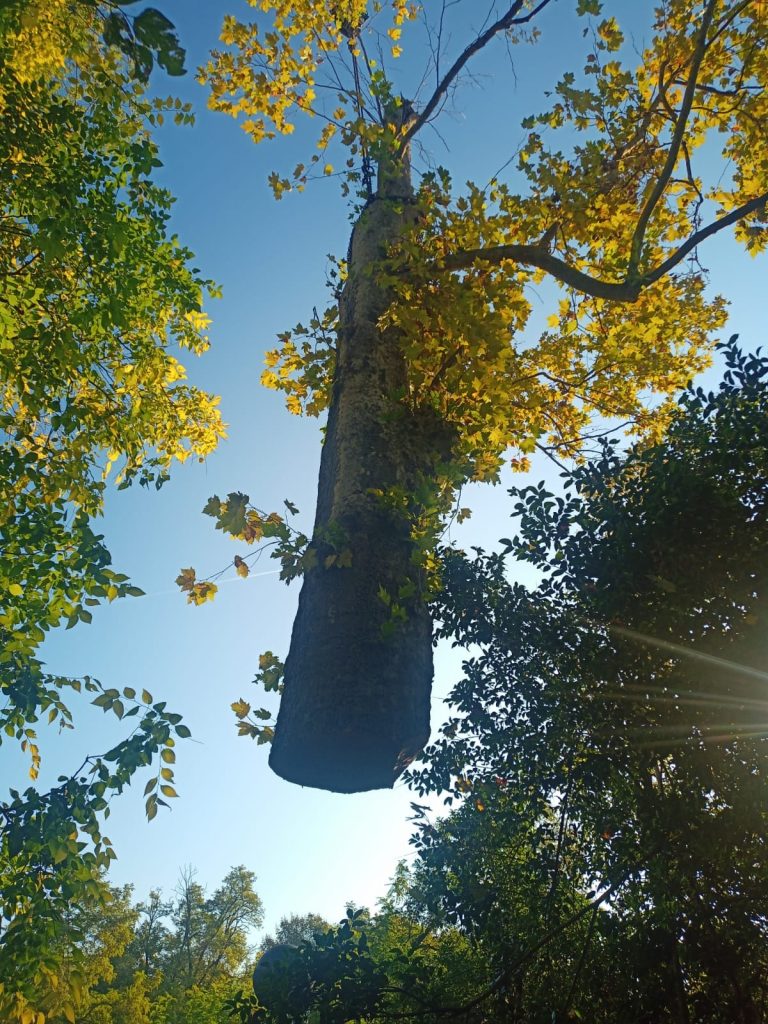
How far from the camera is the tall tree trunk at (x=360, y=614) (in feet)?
9.55

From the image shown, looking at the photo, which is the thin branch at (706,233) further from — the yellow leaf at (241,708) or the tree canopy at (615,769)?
the yellow leaf at (241,708)

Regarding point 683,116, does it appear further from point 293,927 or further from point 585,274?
point 293,927

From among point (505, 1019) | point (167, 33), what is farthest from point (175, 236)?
point (505, 1019)

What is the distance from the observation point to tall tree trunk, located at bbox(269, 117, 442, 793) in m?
2.91

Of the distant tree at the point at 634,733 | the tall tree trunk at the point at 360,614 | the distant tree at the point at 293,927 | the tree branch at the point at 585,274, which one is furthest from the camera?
the distant tree at the point at 293,927

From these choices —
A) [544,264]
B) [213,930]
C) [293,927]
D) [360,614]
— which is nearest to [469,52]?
[544,264]

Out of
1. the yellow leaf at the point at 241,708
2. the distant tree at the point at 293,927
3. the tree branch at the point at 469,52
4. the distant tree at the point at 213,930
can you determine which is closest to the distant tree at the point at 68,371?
the yellow leaf at the point at 241,708

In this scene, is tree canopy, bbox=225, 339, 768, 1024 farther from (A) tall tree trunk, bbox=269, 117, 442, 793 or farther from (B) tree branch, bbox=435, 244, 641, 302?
(B) tree branch, bbox=435, 244, 641, 302

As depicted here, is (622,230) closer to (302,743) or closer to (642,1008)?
(302,743)

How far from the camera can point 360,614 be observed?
317 centimetres

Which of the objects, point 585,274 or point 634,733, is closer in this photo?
point 634,733

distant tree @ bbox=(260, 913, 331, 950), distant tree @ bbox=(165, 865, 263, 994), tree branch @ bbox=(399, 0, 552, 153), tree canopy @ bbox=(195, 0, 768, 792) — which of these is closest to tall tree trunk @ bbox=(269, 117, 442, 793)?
tree canopy @ bbox=(195, 0, 768, 792)

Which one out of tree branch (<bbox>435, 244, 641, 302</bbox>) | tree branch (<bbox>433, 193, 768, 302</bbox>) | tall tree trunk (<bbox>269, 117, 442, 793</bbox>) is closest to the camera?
tall tree trunk (<bbox>269, 117, 442, 793</bbox>)

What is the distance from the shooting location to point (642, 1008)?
7.82 feet
